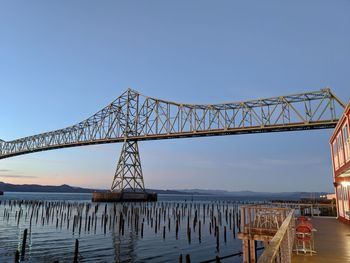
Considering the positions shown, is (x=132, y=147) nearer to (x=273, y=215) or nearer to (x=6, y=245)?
(x=6, y=245)

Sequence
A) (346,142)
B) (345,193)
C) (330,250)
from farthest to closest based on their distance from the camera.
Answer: (345,193) < (346,142) < (330,250)

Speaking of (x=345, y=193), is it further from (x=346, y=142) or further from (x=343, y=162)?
(x=346, y=142)

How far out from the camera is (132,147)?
84.8 meters

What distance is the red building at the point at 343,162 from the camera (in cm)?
1866

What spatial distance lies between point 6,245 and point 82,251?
25.6 feet

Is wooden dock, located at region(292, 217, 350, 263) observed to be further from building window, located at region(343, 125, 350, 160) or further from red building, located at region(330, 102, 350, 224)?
building window, located at region(343, 125, 350, 160)

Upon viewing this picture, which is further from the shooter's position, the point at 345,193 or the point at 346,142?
the point at 345,193

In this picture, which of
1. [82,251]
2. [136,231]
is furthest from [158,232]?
[82,251]

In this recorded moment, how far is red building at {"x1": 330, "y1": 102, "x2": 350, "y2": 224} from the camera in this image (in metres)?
18.7

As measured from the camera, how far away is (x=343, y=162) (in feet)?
68.7

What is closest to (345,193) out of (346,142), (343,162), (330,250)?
(343,162)

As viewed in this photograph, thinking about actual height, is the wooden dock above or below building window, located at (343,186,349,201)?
below

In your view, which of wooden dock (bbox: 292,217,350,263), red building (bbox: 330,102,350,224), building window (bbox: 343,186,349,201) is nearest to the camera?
wooden dock (bbox: 292,217,350,263)

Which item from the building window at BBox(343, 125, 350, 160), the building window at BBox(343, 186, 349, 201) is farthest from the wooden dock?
the building window at BBox(343, 186, 349, 201)
